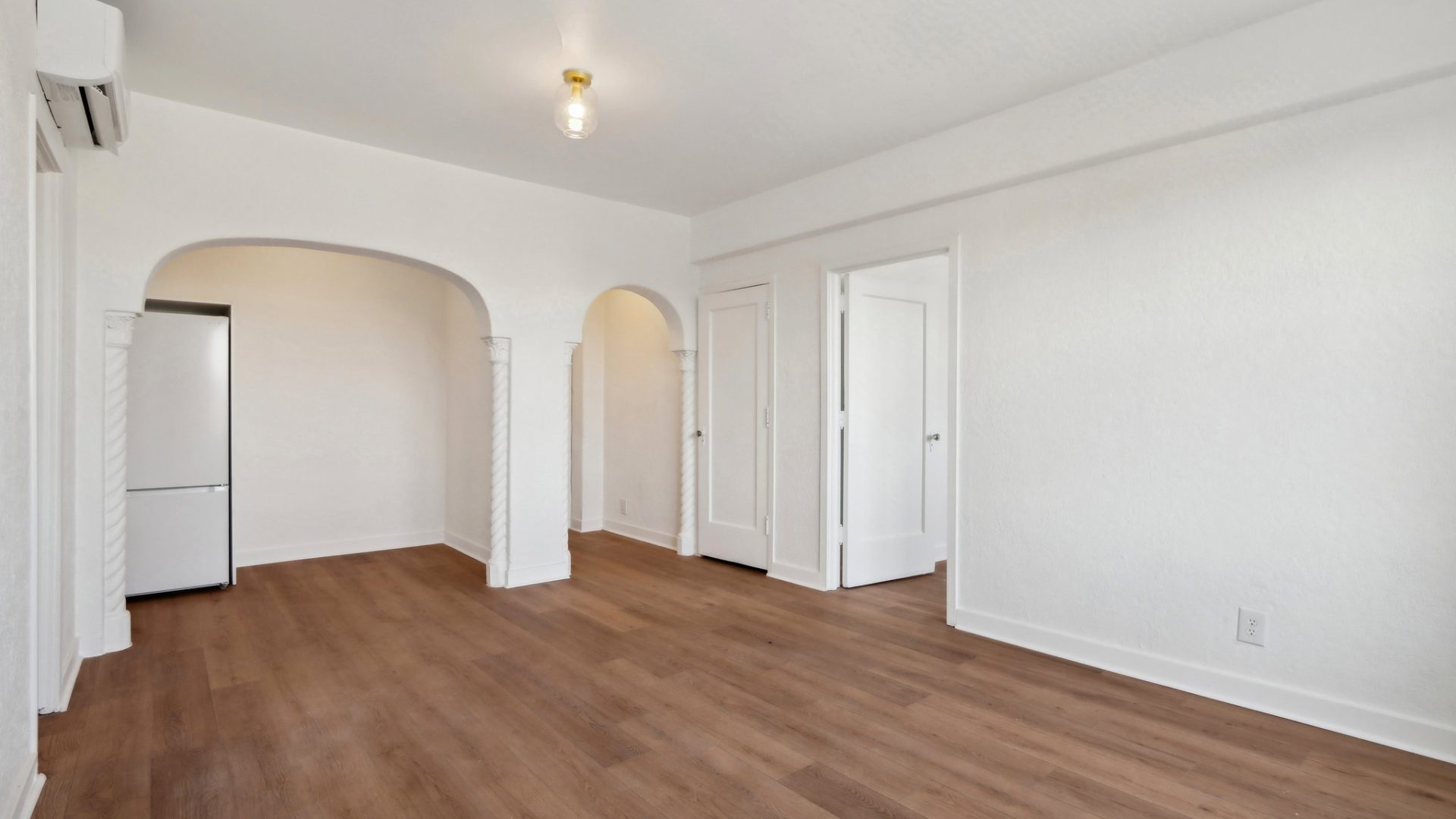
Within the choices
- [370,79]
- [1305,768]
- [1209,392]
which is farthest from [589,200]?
[1305,768]

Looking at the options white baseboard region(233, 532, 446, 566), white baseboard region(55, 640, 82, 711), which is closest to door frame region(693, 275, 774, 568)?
white baseboard region(233, 532, 446, 566)

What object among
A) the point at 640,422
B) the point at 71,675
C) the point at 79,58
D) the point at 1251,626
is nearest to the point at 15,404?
the point at 79,58

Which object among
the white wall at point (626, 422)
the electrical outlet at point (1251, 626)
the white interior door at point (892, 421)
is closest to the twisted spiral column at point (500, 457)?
the white wall at point (626, 422)

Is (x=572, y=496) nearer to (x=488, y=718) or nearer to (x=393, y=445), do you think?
(x=393, y=445)

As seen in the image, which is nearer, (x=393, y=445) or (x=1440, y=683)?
(x=1440, y=683)

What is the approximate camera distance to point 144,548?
14.0 feet

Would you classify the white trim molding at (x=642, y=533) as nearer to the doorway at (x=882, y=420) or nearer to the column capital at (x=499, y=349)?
the doorway at (x=882, y=420)

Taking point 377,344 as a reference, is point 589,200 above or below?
above

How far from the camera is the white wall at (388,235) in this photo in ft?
10.9

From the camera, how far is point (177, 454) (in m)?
4.36

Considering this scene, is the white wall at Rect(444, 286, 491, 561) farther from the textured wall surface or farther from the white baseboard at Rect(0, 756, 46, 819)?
the textured wall surface

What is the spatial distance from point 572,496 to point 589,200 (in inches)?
113

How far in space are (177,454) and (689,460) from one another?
3331mm

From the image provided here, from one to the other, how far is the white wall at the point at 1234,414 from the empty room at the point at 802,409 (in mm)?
15
